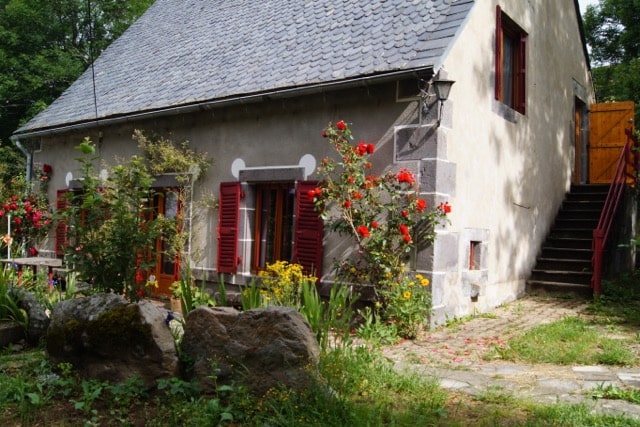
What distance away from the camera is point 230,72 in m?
9.17

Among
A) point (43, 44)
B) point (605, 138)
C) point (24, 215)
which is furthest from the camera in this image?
point (43, 44)

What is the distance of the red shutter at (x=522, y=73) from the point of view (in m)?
9.17

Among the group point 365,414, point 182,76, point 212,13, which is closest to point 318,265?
point 365,414

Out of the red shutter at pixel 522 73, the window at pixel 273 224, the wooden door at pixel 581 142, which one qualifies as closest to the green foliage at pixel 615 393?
the window at pixel 273 224

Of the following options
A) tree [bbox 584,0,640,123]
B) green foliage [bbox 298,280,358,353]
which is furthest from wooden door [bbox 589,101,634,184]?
green foliage [bbox 298,280,358,353]

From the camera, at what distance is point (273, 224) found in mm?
8383

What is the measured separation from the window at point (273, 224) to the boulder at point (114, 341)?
3.95 meters

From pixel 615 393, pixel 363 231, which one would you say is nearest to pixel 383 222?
pixel 363 231

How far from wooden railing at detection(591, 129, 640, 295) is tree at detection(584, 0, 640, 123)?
17.2ft

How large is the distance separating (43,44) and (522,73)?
18.1 metres

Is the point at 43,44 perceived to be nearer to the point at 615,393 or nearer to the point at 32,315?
the point at 32,315

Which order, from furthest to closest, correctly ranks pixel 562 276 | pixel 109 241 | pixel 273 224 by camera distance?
pixel 562 276 < pixel 273 224 < pixel 109 241

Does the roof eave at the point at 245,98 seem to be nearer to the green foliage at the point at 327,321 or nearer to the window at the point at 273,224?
the window at the point at 273,224

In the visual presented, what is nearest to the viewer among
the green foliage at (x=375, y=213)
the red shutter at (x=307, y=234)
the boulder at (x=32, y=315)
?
the boulder at (x=32, y=315)
